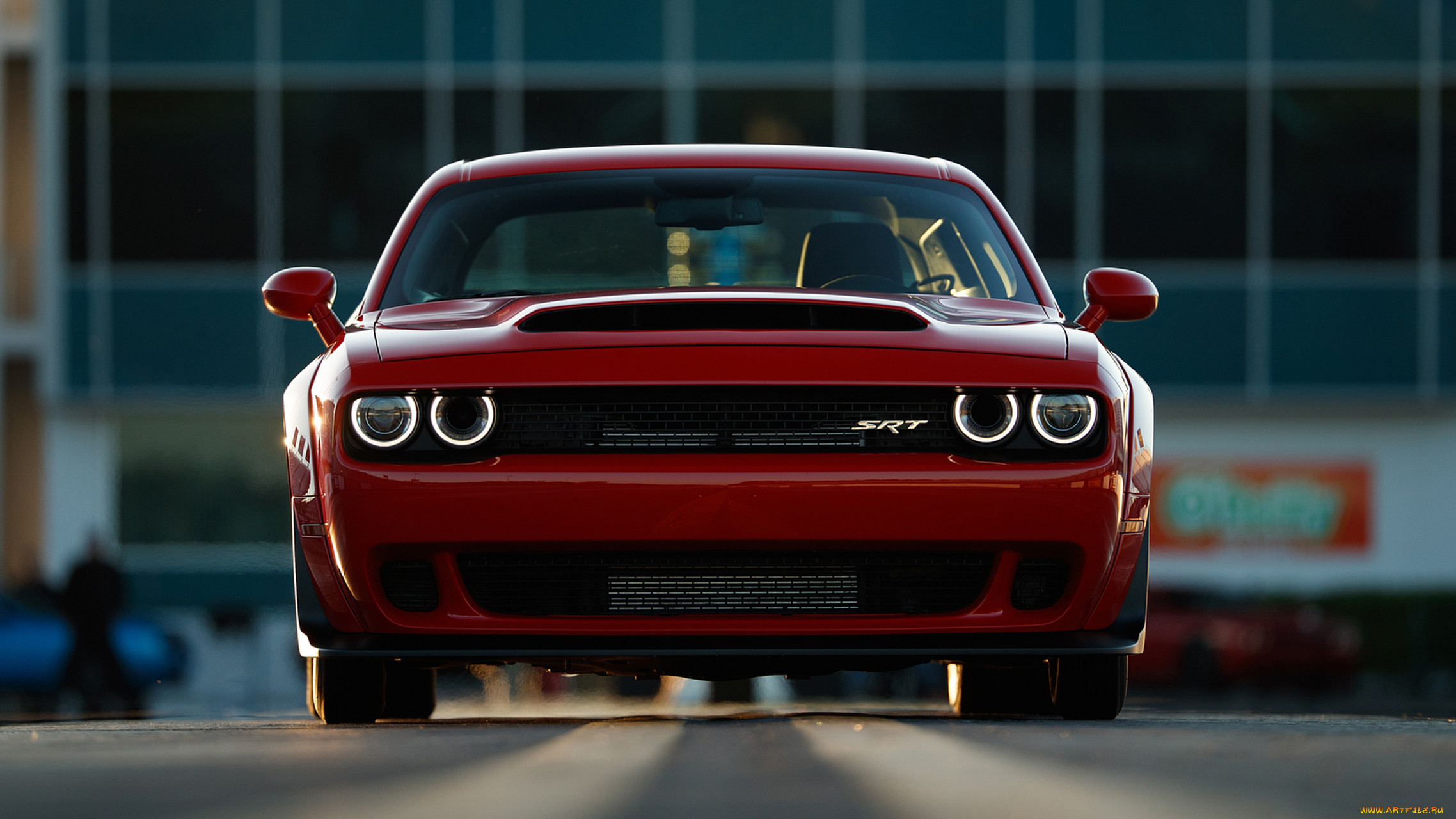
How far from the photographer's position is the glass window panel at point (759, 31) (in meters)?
22.7

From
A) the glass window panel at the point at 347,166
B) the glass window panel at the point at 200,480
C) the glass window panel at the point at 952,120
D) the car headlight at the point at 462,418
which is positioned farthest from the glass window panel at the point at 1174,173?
the car headlight at the point at 462,418

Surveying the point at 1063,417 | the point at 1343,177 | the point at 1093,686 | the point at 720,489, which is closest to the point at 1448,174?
the point at 1343,177

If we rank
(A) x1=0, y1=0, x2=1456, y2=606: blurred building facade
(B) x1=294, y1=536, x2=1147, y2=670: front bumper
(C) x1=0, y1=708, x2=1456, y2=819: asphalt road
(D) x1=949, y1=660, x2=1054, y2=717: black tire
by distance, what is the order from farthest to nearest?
(A) x1=0, y1=0, x2=1456, y2=606: blurred building facade
(D) x1=949, y1=660, x2=1054, y2=717: black tire
(B) x1=294, y1=536, x2=1147, y2=670: front bumper
(C) x1=0, y1=708, x2=1456, y2=819: asphalt road

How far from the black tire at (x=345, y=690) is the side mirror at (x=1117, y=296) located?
212 cm

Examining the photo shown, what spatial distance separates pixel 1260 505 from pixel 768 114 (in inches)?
300

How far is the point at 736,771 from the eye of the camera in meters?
3.36

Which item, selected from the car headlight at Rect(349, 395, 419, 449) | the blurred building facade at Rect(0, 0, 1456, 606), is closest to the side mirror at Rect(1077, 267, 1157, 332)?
the car headlight at Rect(349, 395, 419, 449)

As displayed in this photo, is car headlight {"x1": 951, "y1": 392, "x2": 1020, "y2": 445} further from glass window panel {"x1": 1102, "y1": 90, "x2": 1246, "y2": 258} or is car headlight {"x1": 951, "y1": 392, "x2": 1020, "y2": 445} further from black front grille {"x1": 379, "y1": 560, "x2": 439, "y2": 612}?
glass window panel {"x1": 1102, "y1": 90, "x2": 1246, "y2": 258}

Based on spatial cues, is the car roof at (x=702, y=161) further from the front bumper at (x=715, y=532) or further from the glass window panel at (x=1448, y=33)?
the glass window panel at (x=1448, y=33)

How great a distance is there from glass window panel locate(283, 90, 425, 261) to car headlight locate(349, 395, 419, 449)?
1835 centimetres

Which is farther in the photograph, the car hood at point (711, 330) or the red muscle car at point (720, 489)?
the car hood at point (711, 330)

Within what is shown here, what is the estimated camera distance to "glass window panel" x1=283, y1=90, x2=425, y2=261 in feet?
73.6

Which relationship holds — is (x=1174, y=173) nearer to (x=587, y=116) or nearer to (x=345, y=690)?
(x=587, y=116)

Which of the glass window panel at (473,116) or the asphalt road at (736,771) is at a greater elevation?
the glass window panel at (473,116)
